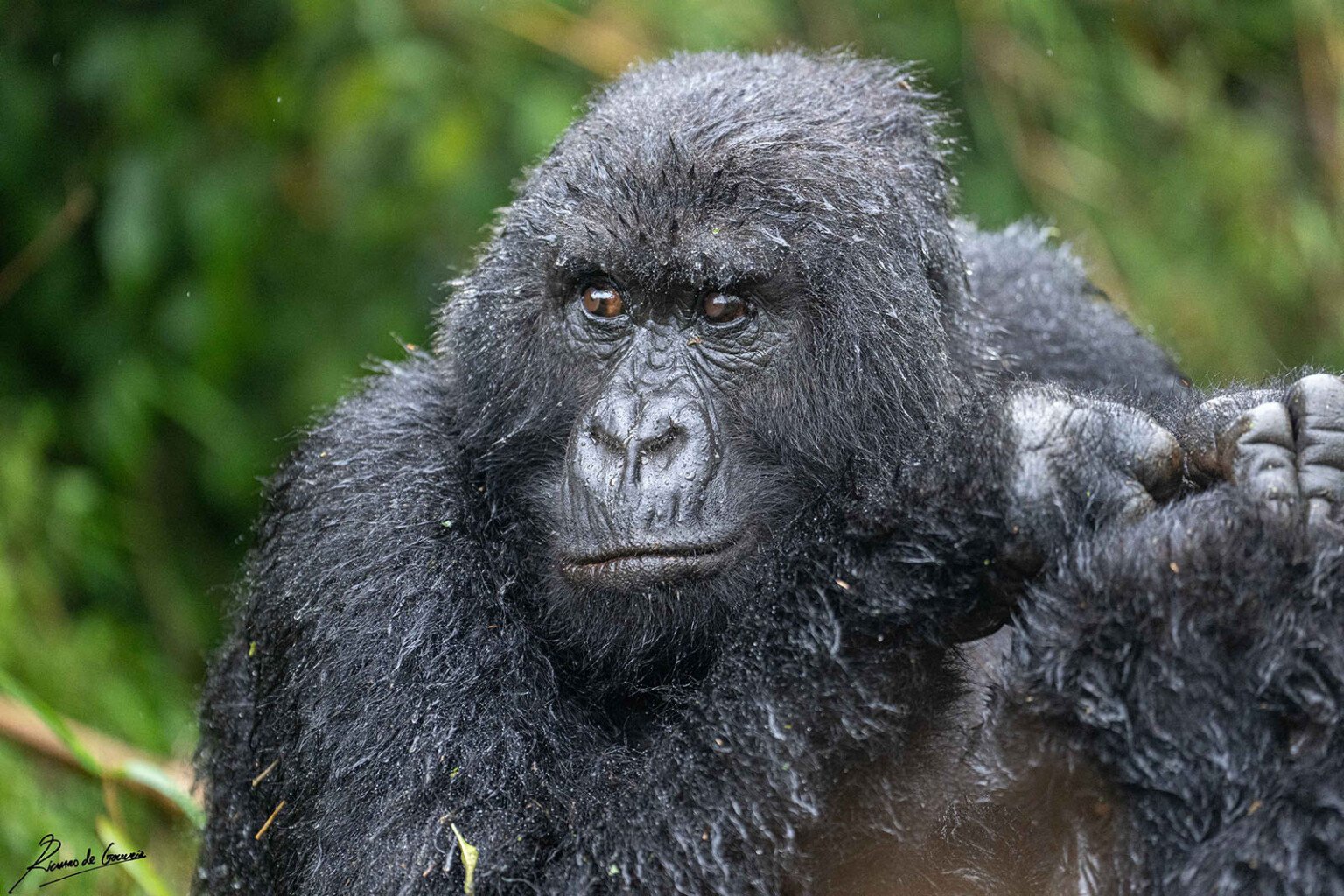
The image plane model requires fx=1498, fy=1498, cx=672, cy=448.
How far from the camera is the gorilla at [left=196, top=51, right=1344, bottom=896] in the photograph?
7.72ft

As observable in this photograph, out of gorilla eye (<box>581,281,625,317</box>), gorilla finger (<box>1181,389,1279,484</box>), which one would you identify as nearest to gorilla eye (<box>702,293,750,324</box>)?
gorilla eye (<box>581,281,625,317</box>)

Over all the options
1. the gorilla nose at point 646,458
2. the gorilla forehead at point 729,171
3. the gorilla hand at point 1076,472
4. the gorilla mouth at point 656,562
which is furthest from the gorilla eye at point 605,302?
the gorilla hand at point 1076,472

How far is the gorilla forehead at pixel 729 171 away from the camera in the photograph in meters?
3.32

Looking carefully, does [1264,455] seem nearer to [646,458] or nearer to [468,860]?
[646,458]

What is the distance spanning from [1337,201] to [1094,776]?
658 centimetres

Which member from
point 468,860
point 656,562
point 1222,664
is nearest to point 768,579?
point 656,562

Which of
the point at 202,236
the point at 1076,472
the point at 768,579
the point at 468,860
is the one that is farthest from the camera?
the point at 202,236

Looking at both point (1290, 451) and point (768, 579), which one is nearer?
point (1290, 451)

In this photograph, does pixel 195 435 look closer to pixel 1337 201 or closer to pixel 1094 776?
pixel 1094 776

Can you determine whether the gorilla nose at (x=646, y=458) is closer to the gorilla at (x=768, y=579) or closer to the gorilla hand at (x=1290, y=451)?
the gorilla at (x=768, y=579)

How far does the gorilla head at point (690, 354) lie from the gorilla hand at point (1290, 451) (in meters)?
0.81

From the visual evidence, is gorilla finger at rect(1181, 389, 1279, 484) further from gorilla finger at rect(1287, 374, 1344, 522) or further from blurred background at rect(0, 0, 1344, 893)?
blurred background at rect(0, 0, 1344, 893)

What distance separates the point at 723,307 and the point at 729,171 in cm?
31

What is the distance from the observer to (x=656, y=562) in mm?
3078
